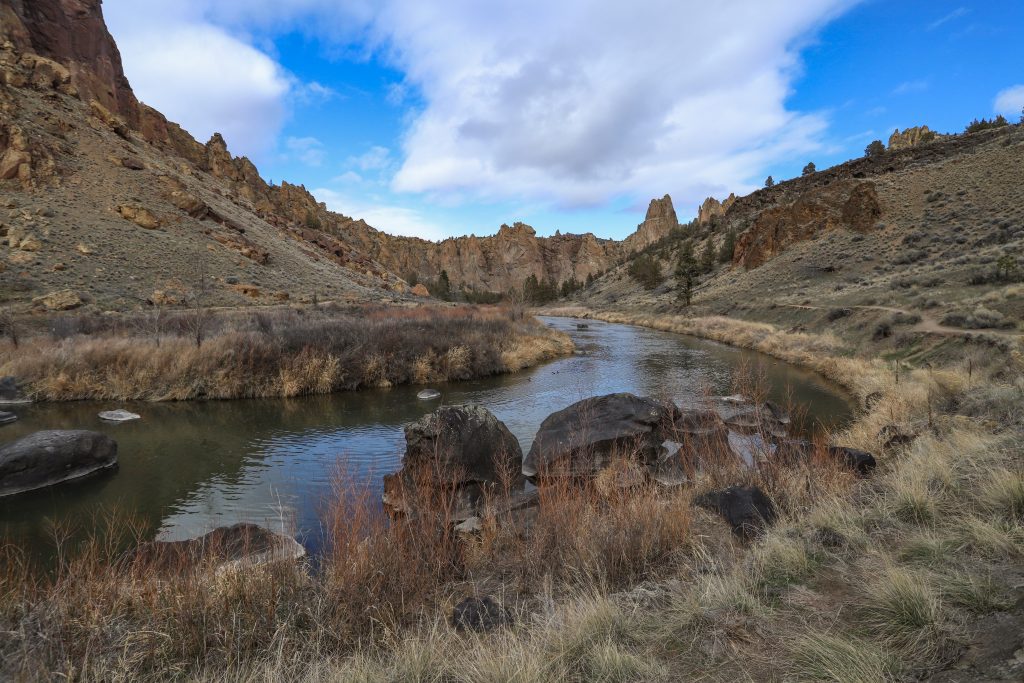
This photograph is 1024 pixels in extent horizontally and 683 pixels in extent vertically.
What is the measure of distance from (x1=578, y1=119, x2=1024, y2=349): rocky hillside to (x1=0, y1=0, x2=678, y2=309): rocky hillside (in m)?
34.5

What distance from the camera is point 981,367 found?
39.9 feet

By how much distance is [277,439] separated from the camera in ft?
40.3

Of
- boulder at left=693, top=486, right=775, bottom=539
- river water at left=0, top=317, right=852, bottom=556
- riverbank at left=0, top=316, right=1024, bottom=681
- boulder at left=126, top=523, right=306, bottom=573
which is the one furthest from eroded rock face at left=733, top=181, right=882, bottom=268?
boulder at left=126, top=523, right=306, bottom=573

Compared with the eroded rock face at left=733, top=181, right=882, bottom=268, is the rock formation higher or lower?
higher

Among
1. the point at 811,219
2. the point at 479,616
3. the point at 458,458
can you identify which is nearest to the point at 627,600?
the point at 479,616

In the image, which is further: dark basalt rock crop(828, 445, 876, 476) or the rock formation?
the rock formation

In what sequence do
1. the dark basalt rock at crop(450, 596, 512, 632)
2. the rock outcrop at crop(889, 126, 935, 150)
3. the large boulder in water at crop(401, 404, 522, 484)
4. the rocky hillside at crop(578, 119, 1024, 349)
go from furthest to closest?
the rock outcrop at crop(889, 126, 935, 150)
the rocky hillside at crop(578, 119, 1024, 349)
the large boulder in water at crop(401, 404, 522, 484)
the dark basalt rock at crop(450, 596, 512, 632)

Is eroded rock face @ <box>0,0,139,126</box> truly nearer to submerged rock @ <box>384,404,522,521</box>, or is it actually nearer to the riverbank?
submerged rock @ <box>384,404,522,521</box>

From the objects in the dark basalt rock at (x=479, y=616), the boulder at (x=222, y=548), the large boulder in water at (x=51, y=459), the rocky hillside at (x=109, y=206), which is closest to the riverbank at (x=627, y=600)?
the dark basalt rock at (x=479, y=616)

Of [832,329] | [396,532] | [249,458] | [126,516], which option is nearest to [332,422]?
[249,458]

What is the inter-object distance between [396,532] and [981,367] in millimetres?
14544

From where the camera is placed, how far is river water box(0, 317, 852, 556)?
8047 millimetres

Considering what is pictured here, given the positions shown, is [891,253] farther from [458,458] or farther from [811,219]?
[458,458]

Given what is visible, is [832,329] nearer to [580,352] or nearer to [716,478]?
[580,352]
